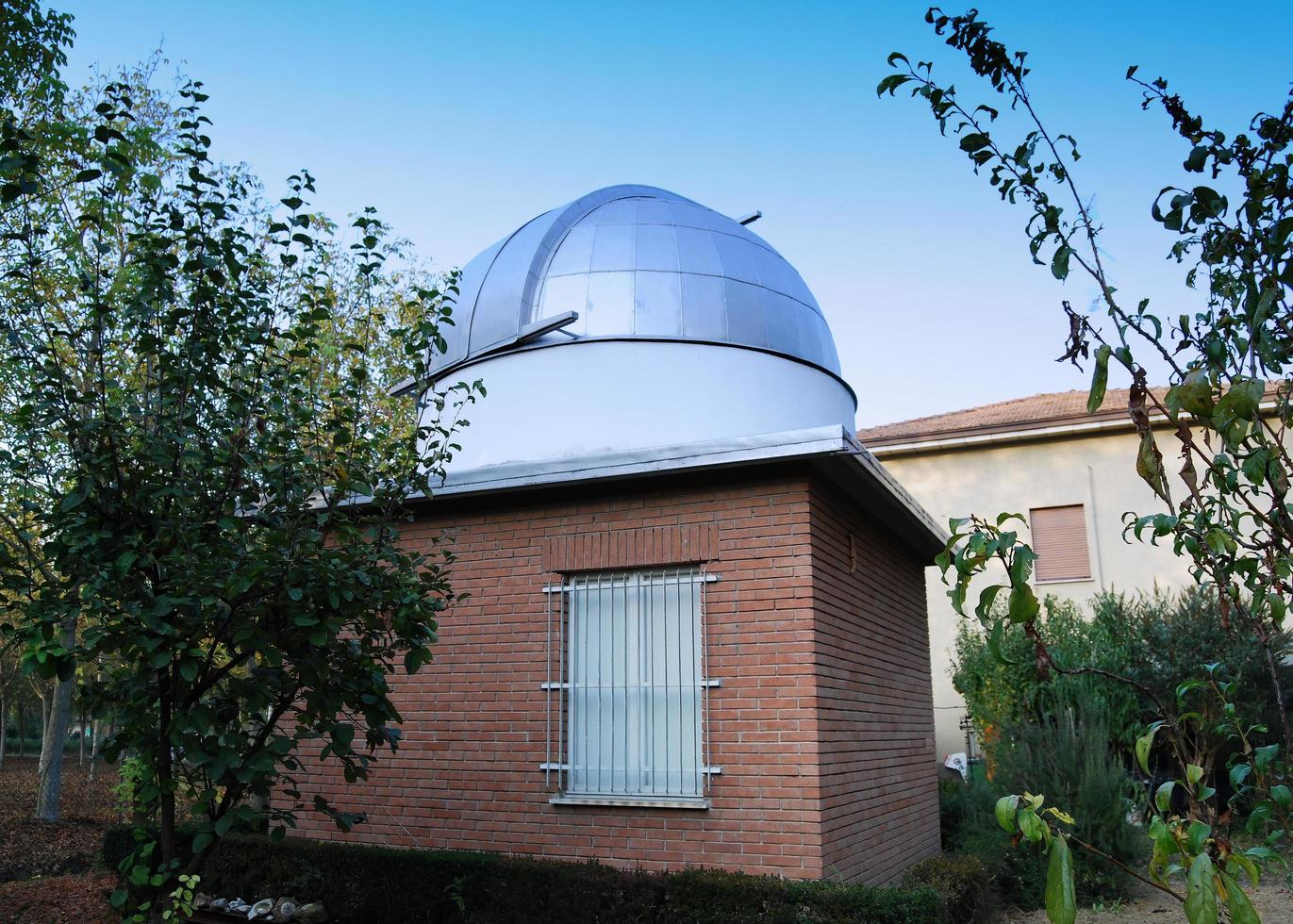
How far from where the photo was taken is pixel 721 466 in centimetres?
733

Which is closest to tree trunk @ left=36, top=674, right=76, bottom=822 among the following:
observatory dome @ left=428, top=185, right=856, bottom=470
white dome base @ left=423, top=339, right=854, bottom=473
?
observatory dome @ left=428, top=185, right=856, bottom=470

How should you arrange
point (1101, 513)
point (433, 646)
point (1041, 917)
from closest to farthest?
point (433, 646), point (1041, 917), point (1101, 513)

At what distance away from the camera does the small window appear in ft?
67.4

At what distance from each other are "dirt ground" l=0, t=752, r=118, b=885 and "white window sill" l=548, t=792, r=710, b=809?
704cm

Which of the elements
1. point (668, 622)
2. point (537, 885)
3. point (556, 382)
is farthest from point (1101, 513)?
point (537, 885)

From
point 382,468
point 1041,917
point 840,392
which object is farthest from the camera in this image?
point 840,392

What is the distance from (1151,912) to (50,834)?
13.4 meters

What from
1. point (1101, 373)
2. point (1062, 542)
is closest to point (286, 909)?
point (1101, 373)

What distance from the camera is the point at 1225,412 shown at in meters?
1.64

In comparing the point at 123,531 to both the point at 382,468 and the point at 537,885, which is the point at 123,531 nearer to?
the point at 382,468

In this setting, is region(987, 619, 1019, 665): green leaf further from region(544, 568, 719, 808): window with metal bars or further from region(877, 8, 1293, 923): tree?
region(544, 568, 719, 808): window with metal bars

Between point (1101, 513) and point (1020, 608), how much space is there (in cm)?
2061

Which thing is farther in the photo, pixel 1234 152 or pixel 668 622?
pixel 668 622

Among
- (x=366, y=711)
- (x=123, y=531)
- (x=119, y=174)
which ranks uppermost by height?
(x=119, y=174)
